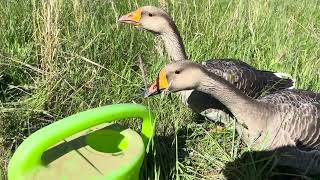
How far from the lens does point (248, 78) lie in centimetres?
402

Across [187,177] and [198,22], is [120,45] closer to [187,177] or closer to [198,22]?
[198,22]

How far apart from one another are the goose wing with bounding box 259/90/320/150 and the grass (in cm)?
29

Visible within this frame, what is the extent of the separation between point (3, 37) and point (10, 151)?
1328 mm

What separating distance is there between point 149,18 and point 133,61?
399 millimetres

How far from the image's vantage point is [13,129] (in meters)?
3.29

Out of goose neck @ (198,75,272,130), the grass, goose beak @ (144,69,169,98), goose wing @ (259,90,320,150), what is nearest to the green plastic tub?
the grass

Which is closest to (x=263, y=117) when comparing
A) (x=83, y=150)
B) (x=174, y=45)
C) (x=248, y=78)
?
(x=248, y=78)

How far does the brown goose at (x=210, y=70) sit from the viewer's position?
389 centimetres

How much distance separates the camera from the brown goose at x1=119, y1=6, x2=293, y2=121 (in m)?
3.89

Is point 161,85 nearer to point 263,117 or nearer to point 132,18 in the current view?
point 263,117

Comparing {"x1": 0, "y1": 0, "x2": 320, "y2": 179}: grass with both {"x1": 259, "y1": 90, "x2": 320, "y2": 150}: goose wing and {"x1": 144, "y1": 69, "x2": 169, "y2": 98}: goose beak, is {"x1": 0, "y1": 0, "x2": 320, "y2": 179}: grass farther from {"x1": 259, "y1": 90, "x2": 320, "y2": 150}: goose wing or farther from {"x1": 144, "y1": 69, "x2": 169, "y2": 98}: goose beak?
{"x1": 259, "y1": 90, "x2": 320, "y2": 150}: goose wing

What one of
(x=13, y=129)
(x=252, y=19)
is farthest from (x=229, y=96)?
(x=252, y=19)

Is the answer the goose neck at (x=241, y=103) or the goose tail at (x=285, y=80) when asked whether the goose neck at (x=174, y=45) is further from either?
the goose neck at (x=241, y=103)

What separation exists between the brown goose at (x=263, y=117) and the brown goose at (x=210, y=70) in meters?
0.55
